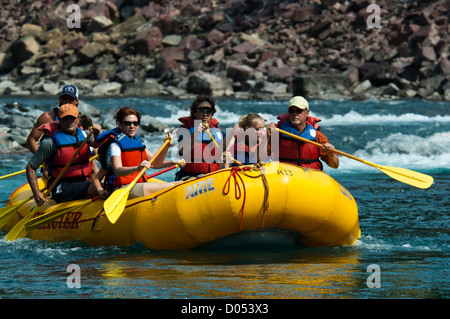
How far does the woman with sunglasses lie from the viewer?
6.16 metres

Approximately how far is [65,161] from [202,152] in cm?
120

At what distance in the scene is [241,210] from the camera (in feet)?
19.3

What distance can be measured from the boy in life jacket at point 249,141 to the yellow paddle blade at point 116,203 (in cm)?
87

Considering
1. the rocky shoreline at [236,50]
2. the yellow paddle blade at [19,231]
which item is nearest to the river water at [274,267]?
the yellow paddle blade at [19,231]

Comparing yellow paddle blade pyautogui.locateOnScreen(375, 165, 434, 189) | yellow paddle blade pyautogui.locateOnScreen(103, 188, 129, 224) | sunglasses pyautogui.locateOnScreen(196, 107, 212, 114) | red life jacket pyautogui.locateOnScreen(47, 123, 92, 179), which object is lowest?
yellow paddle blade pyautogui.locateOnScreen(103, 188, 129, 224)

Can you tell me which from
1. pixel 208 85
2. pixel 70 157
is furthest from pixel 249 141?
pixel 208 85

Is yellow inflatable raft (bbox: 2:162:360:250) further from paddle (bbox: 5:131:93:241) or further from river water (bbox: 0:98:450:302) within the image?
paddle (bbox: 5:131:93:241)

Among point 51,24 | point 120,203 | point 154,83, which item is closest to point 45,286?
point 120,203

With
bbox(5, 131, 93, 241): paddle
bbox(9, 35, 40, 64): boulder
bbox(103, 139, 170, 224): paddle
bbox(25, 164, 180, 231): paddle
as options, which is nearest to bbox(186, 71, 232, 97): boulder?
bbox(9, 35, 40, 64): boulder

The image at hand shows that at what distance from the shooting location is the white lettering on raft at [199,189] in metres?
5.93

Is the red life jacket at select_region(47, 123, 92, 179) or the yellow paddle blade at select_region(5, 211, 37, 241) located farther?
the yellow paddle blade at select_region(5, 211, 37, 241)

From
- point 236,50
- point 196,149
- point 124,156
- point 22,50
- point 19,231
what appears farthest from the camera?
point 22,50

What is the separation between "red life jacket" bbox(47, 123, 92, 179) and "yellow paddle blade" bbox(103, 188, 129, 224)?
0.85 meters

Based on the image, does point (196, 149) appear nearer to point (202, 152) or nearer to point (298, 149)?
point (202, 152)
